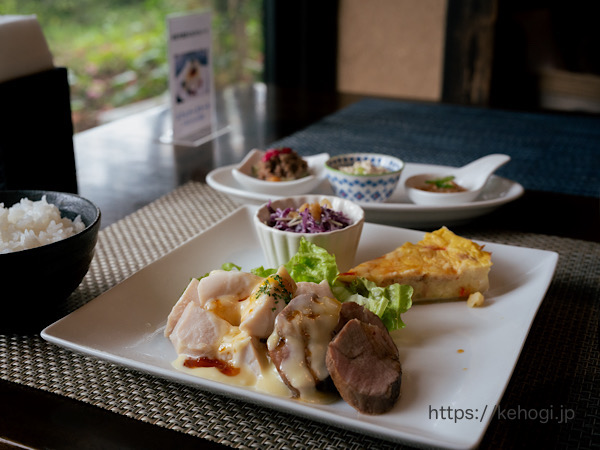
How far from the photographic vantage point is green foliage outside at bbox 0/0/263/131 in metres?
4.23

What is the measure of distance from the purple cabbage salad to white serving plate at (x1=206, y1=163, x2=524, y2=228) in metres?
0.24

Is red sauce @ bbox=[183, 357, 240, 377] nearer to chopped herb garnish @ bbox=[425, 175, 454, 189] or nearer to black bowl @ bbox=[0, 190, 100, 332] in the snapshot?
black bowl @ bbox=[0, 190, 100, 332]

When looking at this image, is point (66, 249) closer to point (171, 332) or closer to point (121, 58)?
point (171, 332)

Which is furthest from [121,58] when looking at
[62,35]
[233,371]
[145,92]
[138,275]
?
[233,371]

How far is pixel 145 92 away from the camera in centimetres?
502

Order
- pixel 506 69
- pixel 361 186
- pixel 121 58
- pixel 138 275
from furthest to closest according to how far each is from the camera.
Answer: pixel 506 69
pixel 121 58
pixel 361 186
pixel 138 275

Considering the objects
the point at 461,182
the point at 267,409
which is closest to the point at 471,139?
the point at 461,182

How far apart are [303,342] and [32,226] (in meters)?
0.59

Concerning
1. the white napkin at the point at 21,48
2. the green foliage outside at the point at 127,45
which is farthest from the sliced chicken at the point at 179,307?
the green foliage outside at the point at 127,45

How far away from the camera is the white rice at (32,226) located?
1.21 meters

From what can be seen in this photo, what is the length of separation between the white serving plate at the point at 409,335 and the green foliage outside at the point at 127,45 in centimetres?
302

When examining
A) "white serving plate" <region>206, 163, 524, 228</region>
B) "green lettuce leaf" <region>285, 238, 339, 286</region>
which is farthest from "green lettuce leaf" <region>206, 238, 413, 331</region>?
"white serving plate" <region>206, 163, 524, 228</region>

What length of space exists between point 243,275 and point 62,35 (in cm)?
351

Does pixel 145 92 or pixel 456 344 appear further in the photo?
pixel 145 92
